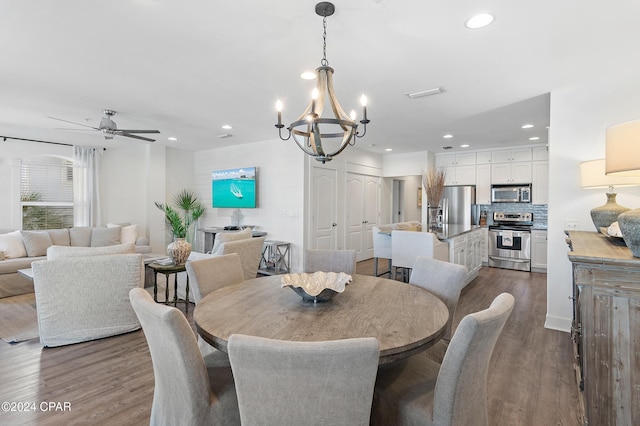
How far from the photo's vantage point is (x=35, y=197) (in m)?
5.66

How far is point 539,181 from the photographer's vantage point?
5973 mm

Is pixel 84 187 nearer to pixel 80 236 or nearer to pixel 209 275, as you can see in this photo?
pixel 80 236

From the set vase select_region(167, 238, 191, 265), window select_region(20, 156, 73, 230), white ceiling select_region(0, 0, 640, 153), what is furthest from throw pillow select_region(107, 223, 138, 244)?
vase select_region(167, 238, 191, 265)

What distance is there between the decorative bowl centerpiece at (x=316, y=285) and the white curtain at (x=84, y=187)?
5.85 m

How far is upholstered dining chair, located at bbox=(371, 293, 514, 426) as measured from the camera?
1124 millimetres

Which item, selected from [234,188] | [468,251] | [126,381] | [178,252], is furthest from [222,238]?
[468,251]

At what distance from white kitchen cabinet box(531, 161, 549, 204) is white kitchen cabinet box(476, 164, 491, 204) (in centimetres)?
75

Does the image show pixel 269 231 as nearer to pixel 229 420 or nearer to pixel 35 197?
pixel 35 197

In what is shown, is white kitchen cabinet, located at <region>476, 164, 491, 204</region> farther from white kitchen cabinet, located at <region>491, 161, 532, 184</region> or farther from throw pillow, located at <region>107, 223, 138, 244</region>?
throw pillow, located at <region>107, 223, 138, 244</region>

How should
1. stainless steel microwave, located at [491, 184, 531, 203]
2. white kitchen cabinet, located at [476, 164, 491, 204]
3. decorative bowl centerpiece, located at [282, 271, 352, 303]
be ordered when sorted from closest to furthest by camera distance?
decorative bowl centerpiece, located at [282, 271, 352, 303], stainless steel microwave, located at [491, 184, 531, 203], white kitchen cabinet, located at [476, 164, 491, 204]

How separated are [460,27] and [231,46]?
5.38 ft

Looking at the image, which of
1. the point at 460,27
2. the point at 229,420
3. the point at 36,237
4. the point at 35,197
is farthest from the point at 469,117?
the point at 35,197

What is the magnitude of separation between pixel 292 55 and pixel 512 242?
5415mm

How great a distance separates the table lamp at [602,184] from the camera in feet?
8.17
